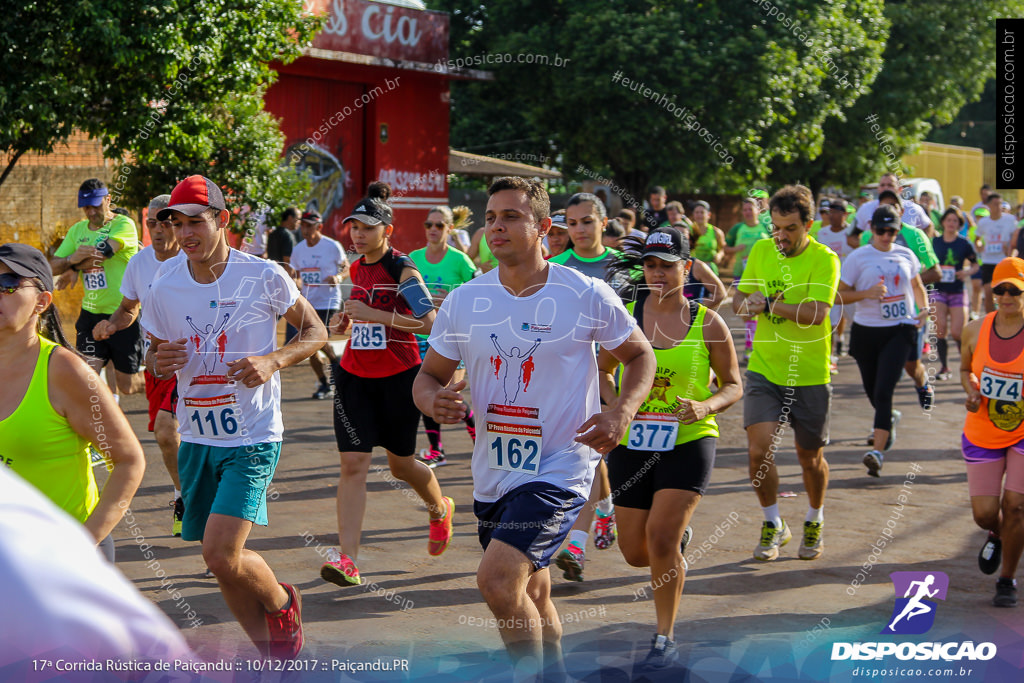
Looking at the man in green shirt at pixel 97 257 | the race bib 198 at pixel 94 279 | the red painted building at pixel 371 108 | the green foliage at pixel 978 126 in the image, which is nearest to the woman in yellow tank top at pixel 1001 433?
the man in green shirt at pixel 97 257

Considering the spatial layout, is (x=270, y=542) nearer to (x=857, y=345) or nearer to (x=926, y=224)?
(x=857, y=345)

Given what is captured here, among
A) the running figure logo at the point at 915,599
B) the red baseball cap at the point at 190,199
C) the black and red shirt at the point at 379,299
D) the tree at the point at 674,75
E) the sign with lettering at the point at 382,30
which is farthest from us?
the tree at the point at 674,75

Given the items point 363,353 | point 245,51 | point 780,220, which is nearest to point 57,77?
point 245,51

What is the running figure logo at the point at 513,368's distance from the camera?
418 centimetres

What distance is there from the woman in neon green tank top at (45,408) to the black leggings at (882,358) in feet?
21.8

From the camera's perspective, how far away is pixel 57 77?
34.0 ft

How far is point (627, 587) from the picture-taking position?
6180 millimetres

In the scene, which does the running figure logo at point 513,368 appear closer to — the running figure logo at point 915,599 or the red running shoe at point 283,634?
the red running shoe at point 283,634

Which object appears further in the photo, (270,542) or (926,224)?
(926,224)

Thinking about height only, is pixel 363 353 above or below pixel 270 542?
above

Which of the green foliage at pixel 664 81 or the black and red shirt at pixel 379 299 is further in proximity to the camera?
the green foliage at pixel 664 81

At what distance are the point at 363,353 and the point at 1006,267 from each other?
11.6 feet

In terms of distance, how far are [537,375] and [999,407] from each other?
305cm


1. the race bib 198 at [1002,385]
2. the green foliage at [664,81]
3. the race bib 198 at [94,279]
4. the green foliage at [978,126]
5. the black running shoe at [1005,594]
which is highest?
the green foliage at [978,126]
